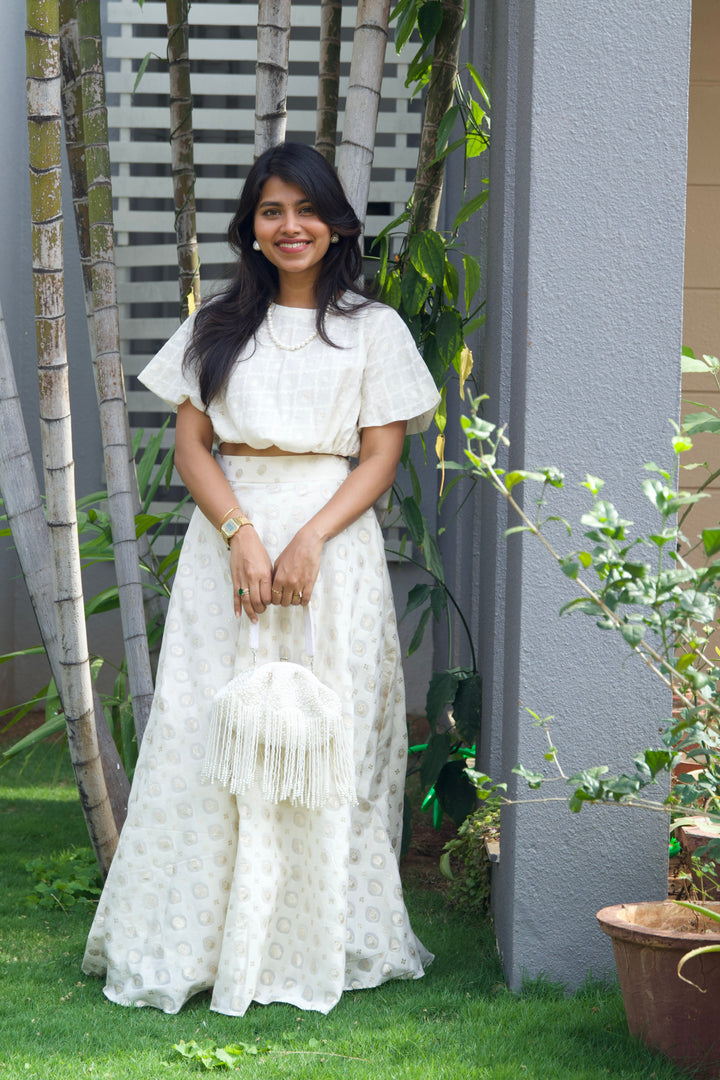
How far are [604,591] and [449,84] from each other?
64.5 inches

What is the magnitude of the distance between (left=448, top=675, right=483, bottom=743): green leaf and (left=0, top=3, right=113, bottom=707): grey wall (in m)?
2.18

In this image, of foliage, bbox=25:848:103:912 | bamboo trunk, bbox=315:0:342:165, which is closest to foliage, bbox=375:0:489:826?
bamboo trunk, bbox=315:0:342:165

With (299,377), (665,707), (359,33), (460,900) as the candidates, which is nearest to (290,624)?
(299,377)

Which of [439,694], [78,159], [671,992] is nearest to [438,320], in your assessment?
[439,694]

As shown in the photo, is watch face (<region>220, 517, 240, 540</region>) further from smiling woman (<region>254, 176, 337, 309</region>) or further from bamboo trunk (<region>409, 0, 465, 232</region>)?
bamboo trunk (<region>409, 0, 465, 232</region>)

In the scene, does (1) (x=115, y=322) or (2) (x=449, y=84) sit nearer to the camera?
(1) (x=115, y=322)

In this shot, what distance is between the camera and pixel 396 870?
2.34 meters

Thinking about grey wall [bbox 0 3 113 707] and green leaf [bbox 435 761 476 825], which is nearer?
green leaf [bbox 435 761 476 825]

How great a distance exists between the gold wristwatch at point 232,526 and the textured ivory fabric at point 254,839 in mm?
71

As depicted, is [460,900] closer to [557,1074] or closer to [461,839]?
[461,839]

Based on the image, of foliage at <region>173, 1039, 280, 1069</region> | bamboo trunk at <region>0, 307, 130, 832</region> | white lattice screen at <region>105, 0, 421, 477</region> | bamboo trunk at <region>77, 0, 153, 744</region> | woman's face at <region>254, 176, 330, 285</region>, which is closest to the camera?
foliage at <region>173, 1039, 280, 1069</region>

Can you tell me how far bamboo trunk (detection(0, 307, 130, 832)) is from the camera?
2365mm

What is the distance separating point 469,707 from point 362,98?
4.68 feet

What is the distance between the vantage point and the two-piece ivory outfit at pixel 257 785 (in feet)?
7.18
